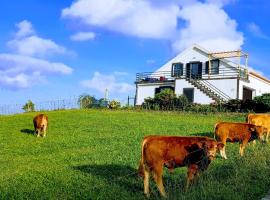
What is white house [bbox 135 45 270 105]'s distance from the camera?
53950 millimetres

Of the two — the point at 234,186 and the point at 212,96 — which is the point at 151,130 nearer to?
the point at 234,186

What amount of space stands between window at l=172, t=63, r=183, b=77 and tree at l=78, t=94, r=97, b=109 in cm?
1100

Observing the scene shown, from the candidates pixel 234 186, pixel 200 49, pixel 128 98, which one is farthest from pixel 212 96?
pixel 234 186

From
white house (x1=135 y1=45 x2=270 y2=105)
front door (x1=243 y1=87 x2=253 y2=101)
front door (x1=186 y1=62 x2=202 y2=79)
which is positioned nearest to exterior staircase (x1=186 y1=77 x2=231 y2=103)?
white house (x1=135 y1=45 x2=270 y2=105)

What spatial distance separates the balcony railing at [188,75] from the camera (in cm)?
5512

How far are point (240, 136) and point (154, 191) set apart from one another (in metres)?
7.41

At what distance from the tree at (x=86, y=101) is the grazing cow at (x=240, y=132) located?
120 feet

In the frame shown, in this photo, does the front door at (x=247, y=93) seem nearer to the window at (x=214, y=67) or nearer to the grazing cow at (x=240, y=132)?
the window at (x=214, y=67)

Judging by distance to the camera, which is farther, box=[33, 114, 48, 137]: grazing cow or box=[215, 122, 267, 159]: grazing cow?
box=[33, 114, 48, 137]: grazing cow

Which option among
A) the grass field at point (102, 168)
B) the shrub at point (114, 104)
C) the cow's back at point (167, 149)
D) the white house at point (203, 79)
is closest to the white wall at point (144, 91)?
the white house at point (203, 79)

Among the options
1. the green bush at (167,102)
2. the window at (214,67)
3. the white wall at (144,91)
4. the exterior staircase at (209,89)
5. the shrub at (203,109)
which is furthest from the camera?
the white wall at (144,91)

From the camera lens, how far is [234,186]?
1097 cm

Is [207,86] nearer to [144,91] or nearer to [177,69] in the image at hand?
[177,69]

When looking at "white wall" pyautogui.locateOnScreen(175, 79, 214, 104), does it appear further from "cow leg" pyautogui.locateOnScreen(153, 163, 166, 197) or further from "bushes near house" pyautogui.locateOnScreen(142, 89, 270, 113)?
"cow leg" pyautogui.locateOnScreen(153, 163, 166, 197)
